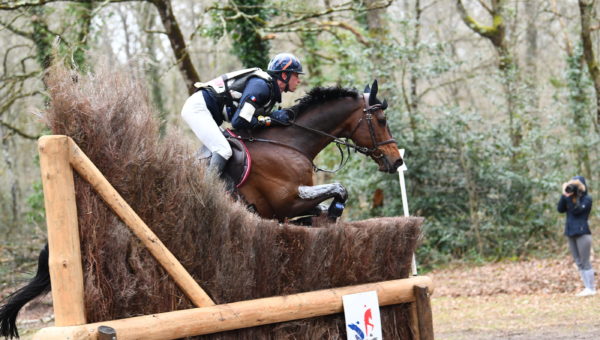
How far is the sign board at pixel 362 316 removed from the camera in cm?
425

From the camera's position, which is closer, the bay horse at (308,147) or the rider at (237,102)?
the rider at (237,102)

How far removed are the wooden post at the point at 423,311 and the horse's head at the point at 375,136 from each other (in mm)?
1198

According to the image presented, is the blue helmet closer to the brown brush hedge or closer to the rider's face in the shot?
the rider's face

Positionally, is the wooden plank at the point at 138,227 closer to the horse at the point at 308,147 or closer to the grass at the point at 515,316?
the horse at the point at 308,147

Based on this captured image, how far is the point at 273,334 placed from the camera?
3984 mm

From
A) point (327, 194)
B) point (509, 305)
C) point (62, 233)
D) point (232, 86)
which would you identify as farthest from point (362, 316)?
point (509, 305)

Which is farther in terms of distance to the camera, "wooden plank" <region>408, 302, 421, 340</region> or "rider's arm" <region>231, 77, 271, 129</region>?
"rider's arm" <region>231, 77, 271, 129</region>

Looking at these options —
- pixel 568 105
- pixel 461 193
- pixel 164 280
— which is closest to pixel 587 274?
pixel 461 193

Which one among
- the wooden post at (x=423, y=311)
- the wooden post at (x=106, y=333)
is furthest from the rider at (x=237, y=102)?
the wooden post at (x=106, y=333)

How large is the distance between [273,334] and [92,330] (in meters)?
1.18

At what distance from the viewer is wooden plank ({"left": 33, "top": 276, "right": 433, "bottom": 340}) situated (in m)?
3.26

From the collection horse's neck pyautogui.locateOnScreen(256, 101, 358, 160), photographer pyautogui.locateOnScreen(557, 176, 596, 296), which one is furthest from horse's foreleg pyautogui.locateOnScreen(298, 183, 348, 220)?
photographer pyautogui.locateOnScreen(557, 176, 596, 296)

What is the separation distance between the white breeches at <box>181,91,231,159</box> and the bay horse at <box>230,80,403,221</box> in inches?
11.3

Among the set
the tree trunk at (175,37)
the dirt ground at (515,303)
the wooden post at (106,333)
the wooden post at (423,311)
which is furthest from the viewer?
the tree trunk at (175,37)
